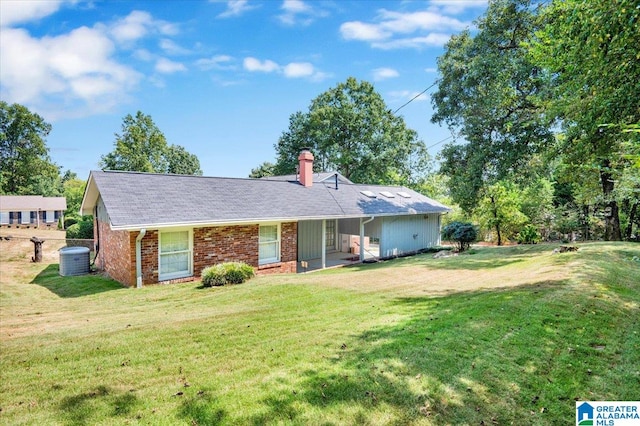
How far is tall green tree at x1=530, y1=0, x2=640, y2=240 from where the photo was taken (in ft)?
19.5

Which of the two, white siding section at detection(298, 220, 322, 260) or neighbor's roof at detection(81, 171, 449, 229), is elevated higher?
neighbor's roof at detection(81, 171, 449, 229)

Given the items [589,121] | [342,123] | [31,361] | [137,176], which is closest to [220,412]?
[31,361]

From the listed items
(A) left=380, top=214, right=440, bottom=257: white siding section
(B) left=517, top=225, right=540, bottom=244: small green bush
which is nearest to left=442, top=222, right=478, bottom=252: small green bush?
(A) left=380, top=214, right=440, bottom=257: white siding section

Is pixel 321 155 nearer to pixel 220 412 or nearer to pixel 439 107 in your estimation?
pixel 439 107

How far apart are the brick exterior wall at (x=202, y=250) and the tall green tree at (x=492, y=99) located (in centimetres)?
1075

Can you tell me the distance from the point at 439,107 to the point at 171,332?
1868 centimetres

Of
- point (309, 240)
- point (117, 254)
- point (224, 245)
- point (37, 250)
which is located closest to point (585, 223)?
point (309, 240)

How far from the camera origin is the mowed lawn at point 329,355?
367cm

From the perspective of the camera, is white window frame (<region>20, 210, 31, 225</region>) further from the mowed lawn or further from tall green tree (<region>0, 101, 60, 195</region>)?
the mowed lawn

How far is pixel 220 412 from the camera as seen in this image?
358 cm

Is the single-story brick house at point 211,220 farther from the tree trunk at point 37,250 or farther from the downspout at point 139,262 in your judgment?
the tree trunk at point 37,250

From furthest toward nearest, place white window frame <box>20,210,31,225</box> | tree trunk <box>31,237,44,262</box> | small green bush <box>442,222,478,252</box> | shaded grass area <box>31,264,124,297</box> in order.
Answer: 1. white window frame <box>20,210,31,225</box>
2. small green bush <box>442,222,478,252</box>
3. tree trunk <box>31,237,44,262</box>
4. shaded grass area <box>31,264,124,297</box>

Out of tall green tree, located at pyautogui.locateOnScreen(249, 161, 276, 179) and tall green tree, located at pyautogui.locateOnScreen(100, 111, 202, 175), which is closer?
tall green tree, located at pyautogui.locateOnScreen(100, 111, 202, 175)

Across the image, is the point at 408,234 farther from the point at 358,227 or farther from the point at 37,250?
the point at 37,250
